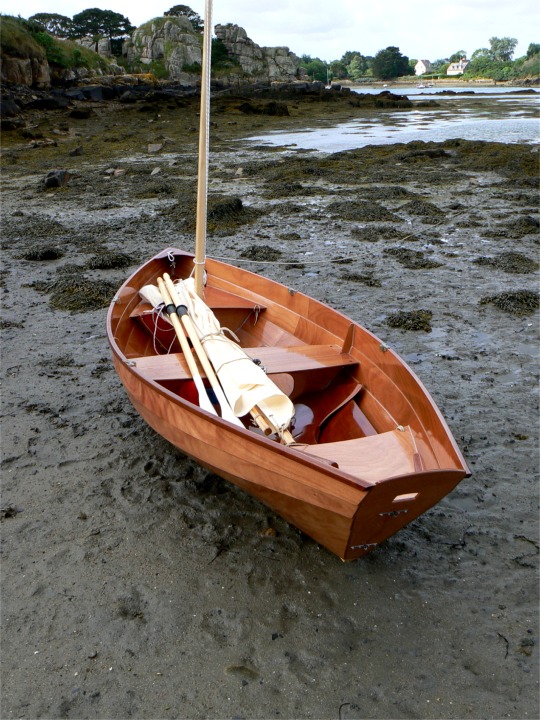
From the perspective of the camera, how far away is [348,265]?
9516 millimetres

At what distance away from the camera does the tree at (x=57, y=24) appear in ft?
243

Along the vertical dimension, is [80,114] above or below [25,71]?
below

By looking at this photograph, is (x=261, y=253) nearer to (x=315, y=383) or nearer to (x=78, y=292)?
(x=78, y=292)

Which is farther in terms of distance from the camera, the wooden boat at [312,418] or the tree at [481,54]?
the tree at [481,54]

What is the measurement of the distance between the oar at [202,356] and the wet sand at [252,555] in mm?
628

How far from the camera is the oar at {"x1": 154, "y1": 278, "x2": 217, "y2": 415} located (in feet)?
14.2

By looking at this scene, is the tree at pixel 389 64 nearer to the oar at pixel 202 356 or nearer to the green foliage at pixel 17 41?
the green foliage at pixel 17 41

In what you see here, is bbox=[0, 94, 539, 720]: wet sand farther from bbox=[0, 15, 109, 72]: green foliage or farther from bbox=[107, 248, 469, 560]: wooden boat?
bbox=[0, 15, 109, 72]: green foliage

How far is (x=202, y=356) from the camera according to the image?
479 centimetres

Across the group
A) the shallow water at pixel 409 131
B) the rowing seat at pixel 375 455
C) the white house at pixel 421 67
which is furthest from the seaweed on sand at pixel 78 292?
the white house at pixel 421 67

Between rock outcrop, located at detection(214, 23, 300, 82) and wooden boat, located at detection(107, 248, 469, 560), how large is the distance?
8872 cm

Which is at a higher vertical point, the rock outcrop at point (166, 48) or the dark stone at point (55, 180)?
the rock outcrop at point (166, 48)

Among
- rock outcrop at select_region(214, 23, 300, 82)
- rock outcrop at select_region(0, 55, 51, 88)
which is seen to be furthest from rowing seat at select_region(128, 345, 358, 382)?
rock outcrop at select_region(214, 23, 300, 82)

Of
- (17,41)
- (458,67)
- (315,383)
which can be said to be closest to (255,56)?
(17,41)
